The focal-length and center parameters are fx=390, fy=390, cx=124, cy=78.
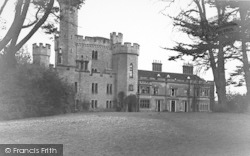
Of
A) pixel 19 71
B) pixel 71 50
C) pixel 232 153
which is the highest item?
pixel 71 50

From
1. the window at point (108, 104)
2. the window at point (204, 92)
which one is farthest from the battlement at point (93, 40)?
the window at point (204, 92)

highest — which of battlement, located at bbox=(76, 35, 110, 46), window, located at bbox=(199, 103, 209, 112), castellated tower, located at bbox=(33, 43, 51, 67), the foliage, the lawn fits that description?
battlement, located at bbox=(76, 35, 110, 46)

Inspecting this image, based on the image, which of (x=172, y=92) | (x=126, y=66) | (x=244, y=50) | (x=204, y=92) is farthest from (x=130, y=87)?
(x=244, y=50)

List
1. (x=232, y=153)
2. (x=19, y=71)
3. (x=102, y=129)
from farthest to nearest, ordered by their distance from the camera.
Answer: (x=19, y=71)
(x=102, y=129)
(x=232, y=153)

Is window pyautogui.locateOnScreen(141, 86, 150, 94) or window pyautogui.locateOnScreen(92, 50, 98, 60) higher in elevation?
window pyautogui.locateOnScreen(92, 50, 98, 60)

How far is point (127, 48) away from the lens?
5622 centimetres

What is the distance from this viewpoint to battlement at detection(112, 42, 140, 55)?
56.2 m

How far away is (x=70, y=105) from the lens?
29.3 meters

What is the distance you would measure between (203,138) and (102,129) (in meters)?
3.46

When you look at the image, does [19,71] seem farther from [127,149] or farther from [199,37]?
[127,149]

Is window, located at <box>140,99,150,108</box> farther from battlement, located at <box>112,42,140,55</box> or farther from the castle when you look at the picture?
battlement, located at <box>112,42,140,55</box>

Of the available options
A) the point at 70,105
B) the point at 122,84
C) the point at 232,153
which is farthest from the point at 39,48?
the point at 232,153

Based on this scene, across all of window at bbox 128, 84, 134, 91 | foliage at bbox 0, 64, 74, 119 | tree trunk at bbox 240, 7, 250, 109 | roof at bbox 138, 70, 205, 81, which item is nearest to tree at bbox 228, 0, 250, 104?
tree trunk at bbox 240, 7, 250, 109

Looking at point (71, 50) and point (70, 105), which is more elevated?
point (71, 50)
